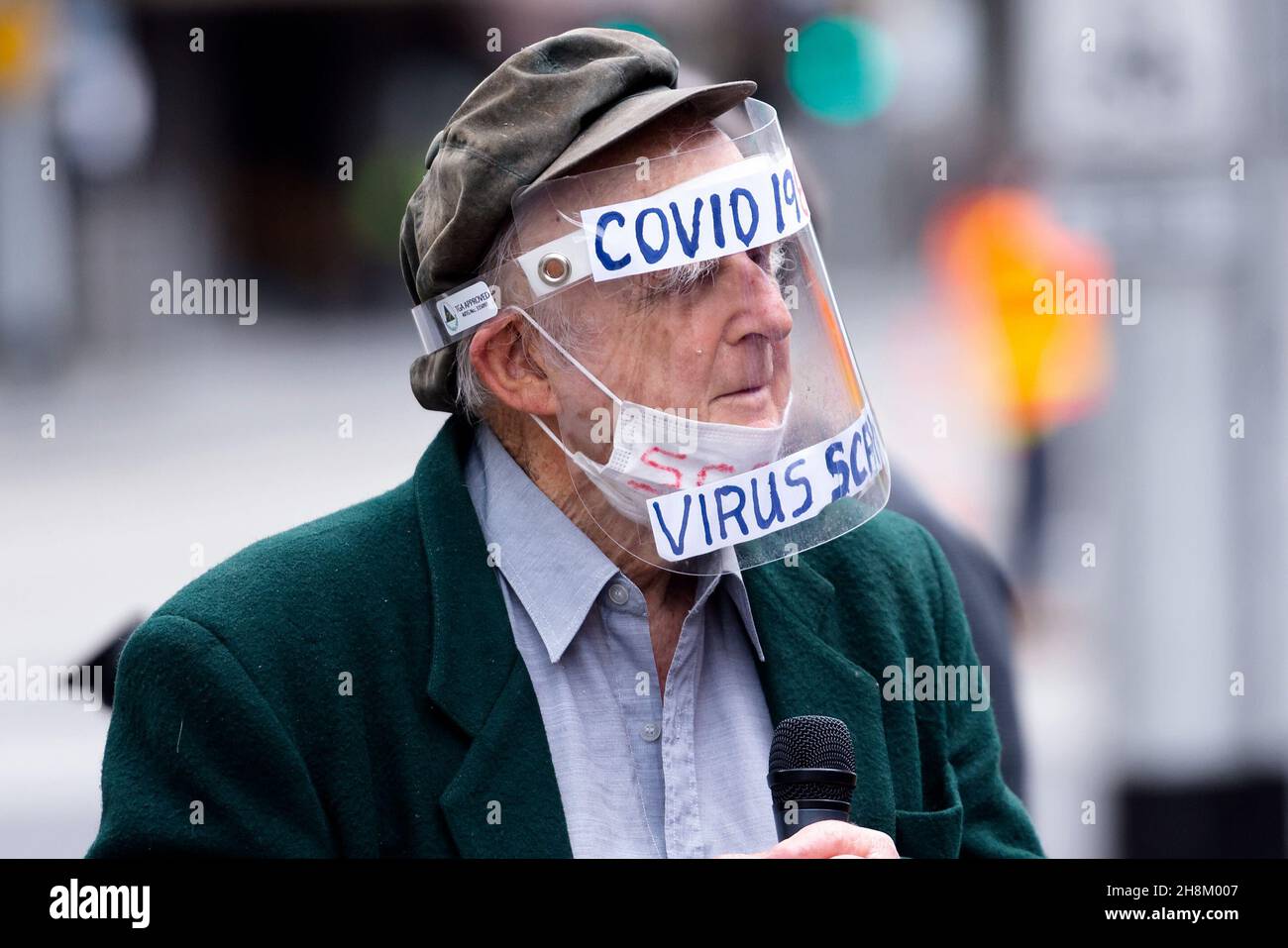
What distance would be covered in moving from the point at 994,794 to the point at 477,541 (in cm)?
105

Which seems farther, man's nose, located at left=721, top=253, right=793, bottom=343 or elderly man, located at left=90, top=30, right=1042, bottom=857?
man's nose, located at left=721, top=253, right=793, bottom=343

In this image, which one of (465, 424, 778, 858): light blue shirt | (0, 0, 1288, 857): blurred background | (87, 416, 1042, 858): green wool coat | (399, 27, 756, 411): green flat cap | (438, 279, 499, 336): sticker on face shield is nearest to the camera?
(87, 416, 1042, 858): green wool coat

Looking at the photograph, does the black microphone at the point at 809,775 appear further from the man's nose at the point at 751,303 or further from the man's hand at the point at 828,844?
the man's nose at the point at 751,303

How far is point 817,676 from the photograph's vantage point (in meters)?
2.74

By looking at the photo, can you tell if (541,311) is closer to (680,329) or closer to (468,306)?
(468,306)

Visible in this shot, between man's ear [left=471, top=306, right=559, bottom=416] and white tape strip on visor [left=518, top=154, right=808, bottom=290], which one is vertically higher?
white tape strip on visor [left=518, top=154, right=808, bottom=290]

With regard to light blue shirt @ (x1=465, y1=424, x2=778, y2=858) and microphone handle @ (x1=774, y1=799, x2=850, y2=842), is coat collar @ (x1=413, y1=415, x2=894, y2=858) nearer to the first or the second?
light blue shirt @ (x1=465, y1=424, x2=778, y2=858)

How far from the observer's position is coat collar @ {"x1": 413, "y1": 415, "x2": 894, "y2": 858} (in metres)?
2.46

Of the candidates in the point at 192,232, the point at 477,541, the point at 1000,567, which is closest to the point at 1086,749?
the point at 1000,567

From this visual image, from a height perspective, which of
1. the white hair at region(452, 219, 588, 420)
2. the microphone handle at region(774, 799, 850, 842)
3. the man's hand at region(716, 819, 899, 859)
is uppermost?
the white hair at region(452, 219, 588, 420)

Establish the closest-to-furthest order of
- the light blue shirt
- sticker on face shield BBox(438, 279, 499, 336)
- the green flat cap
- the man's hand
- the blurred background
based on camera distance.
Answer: the man's hand, the light blue shirt, the green flat cap, sticker on face shield BBox(438, 279, 499, 336), the blurred background

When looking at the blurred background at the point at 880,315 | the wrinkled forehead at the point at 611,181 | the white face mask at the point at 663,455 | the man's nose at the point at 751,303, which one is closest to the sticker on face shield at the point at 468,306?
the wrinkled forehead at the point at 611,181

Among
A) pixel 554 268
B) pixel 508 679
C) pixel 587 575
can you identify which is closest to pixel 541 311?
pixel 554 268

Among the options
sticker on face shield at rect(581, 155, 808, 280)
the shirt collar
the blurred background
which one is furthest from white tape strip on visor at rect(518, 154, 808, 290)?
the blurred background
